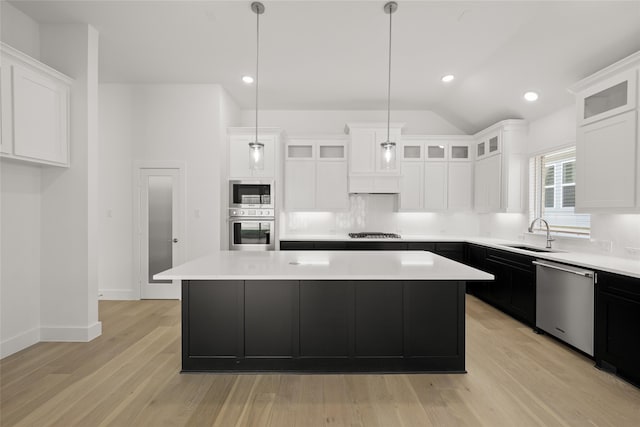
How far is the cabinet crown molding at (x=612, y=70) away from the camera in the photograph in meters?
2.59

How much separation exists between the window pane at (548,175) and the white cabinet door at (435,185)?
1.48m

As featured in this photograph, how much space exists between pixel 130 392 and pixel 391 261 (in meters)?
2.34

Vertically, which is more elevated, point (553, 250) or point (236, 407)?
point (553, 250)

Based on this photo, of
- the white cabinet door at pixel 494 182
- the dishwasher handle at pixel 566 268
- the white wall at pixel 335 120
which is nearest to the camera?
the dishwasher handle at pixel 566 268

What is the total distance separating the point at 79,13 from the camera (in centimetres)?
306

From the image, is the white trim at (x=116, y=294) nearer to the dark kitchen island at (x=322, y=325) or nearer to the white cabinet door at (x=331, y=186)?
the dark kitchen island at (x=322, y=325)

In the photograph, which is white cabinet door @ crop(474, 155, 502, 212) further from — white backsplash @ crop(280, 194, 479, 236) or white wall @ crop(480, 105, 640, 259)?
white backsplash @ crop(280, 194, 479, 236)

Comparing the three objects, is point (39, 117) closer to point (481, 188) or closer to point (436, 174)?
point (436, 174)

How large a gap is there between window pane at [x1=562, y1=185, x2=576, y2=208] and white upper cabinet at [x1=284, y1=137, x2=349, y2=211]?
3.01 metres

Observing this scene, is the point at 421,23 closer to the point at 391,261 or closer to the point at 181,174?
the point at 391,261

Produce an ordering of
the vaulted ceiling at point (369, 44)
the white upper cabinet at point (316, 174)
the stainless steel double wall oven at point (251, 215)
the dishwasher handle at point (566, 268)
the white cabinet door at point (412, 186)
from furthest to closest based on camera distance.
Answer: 1. the white cabinet door at point (412, 186)
2. the white upper cabinet at point (316, 174)
3. the stainless steel double wall oven at point (251, 215)
4. the vaulted ceiling at point (369, 44)
5. the dishwasher handle at point (566, 268)

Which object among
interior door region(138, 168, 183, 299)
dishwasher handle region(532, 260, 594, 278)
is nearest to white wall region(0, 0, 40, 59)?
interior door region(138, 168, 183, 299)

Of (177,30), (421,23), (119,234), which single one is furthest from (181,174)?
(421,23)

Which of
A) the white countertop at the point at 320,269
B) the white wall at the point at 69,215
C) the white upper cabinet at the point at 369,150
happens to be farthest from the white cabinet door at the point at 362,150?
the white wall at the point at 69,215
